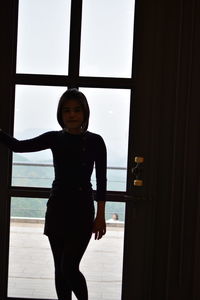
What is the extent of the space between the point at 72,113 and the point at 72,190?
0.32 m

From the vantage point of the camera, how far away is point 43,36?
1596mm

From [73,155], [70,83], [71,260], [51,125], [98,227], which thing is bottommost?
[71,260]

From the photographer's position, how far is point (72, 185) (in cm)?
128

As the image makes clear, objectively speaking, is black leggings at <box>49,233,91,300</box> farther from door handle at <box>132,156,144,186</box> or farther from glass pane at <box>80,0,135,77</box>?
glass pane at <box>80,0,135,77</box>

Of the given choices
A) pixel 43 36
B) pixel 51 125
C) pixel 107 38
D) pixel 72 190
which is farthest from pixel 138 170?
pixel 43 36

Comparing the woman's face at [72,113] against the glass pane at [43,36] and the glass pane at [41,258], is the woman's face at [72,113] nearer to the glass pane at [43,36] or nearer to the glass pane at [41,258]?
the glass pane at [43,36]

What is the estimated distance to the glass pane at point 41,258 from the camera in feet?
5.24

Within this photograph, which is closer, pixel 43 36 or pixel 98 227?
pixel 98 227

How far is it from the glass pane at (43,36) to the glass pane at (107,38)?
10 cm

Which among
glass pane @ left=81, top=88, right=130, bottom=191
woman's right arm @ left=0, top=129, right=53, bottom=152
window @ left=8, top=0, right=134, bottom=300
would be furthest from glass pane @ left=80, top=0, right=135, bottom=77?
woman's right arm @ left=0, top=129, right=53, bottom=152

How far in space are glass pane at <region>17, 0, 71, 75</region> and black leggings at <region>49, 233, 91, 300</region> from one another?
812 millimetres

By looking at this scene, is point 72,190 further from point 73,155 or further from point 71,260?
point 71,260

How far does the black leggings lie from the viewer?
1.27m

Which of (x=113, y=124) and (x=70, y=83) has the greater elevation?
(x=70, y=83)
